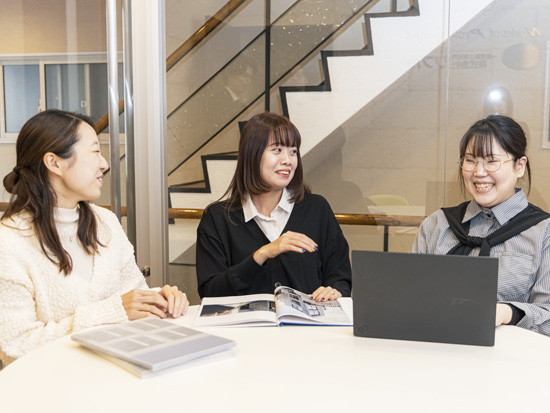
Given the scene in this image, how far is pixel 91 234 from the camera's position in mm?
1773

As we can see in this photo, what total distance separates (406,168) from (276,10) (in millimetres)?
996

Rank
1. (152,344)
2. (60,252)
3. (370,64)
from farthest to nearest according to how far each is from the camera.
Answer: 1. (370,64)
2. (60,252)
3. (152,344)

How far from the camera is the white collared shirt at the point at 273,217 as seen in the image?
7.32 feet

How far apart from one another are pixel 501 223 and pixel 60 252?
54.1 inches

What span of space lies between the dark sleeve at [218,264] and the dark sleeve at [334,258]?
0.89 feet

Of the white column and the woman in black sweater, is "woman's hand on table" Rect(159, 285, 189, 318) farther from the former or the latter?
the white column

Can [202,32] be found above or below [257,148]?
above

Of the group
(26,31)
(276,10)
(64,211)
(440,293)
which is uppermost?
(276,10)

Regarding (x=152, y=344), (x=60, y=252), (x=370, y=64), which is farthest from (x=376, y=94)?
(x=152, y=344)

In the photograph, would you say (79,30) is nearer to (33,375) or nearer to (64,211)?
(64,211)

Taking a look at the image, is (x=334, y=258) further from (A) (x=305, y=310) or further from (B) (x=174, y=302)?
(B) (x=174, y=302)

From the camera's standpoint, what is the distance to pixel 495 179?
188cm

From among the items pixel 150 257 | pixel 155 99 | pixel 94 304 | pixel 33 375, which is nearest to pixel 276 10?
pixel 155 99

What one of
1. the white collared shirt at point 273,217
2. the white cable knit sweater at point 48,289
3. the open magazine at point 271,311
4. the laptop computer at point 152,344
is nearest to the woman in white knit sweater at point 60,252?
the white cable knit sweater at point 48,289
